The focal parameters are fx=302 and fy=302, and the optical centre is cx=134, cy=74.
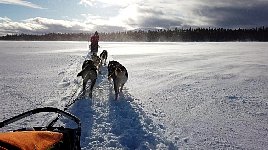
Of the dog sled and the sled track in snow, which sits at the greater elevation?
the dog sled

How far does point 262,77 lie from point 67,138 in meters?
8.51

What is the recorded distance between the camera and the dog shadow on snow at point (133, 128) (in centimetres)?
425

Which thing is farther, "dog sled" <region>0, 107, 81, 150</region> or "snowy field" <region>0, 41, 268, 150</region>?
→ "snowy field" <region>0, 41, 268, 150</region>

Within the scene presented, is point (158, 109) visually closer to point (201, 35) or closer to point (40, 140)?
point (40, 140)

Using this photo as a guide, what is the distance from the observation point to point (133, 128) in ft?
15.9

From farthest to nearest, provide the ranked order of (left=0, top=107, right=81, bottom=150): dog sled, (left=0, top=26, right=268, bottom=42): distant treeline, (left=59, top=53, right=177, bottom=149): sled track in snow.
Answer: (left=0, top=26, right=268, bottom=42): distant treeline, (left=59, top=53, right=177, bottom=149): sled track in snow, (left=0, top=107, right=81, bottom=150): dog sled

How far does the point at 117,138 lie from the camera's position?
438 centimetres

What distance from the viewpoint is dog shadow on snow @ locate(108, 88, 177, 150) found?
425 cm

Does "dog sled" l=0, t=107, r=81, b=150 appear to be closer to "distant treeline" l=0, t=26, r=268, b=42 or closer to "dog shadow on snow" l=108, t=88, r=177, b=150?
"dog shadow on snow" l=108, t=88, r=177, b=150

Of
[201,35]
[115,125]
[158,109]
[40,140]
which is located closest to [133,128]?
[115,125]

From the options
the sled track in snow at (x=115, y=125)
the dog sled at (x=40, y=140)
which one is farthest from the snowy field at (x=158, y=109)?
the dog sled at (x=40, y=140)

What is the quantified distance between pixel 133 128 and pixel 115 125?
1.03ft

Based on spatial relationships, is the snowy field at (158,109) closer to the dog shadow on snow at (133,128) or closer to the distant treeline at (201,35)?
the dog shadow on snow at (133,128)

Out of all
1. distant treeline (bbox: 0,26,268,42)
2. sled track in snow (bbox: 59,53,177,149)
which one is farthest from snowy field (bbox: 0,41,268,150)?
distant treeline (bbox: 0,26,268,42)
